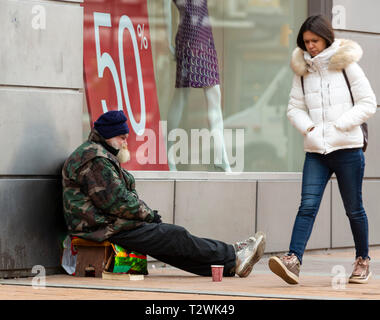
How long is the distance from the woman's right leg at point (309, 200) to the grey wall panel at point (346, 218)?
11.4 ft

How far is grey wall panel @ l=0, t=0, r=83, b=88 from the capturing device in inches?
305

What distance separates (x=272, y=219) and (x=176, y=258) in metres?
2.66

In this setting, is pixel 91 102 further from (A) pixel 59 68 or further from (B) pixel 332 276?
(B) pixel 332 276

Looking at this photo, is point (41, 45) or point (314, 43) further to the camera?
point (41, 45)

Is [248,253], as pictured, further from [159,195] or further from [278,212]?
[278,212]

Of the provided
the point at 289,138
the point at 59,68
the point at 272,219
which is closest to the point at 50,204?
the point at 59,68

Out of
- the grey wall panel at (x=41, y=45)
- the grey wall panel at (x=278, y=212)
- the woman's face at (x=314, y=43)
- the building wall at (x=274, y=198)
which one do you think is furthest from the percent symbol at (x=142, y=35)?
the woman's face at (x=314, y=43)

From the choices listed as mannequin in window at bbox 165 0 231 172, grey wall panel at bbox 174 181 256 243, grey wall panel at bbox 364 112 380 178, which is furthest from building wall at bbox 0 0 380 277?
grey wall panel at bbox 364 112 380 178

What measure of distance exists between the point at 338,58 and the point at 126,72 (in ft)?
8.82

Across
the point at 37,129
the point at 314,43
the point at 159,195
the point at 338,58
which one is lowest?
the point at 159,195

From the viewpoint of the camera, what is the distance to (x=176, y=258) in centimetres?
774

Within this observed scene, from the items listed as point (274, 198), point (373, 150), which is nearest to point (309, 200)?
point (274, 198)

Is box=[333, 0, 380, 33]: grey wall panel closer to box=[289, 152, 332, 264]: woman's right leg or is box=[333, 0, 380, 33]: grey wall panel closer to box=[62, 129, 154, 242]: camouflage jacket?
box=[289, 152, 332, 264]: woman's right leg

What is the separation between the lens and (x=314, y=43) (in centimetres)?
739
